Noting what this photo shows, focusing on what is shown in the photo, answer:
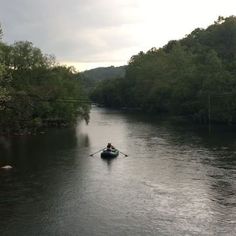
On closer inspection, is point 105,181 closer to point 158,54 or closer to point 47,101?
point 47,101

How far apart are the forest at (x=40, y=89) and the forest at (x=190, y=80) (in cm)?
2790

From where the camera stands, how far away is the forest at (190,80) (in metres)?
104

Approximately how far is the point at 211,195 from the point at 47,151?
99.0 ft

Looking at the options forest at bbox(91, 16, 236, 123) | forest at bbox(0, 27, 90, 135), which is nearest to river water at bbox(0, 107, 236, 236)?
forest at bbox(0, 27, 90, 135)

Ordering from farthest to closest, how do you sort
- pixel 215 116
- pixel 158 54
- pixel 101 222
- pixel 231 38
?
pixel 158 54 < pixel 231 38 < pixel 215 116 < pixel 101 222

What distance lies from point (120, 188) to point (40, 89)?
50.7m

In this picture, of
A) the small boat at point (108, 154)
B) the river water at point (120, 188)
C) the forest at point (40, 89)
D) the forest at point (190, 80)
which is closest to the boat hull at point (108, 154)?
the small boat at point (108, 154)

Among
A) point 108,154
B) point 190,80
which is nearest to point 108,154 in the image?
point 108,154

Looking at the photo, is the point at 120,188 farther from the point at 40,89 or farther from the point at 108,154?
the point at 40,89

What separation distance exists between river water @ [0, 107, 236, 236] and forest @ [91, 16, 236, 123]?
97.6 feet

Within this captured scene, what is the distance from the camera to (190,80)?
393 feet

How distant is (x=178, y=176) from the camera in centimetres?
4966

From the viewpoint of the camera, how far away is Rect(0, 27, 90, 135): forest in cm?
8761

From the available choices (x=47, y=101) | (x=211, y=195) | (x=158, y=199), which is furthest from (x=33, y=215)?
(x=47, y=101)
